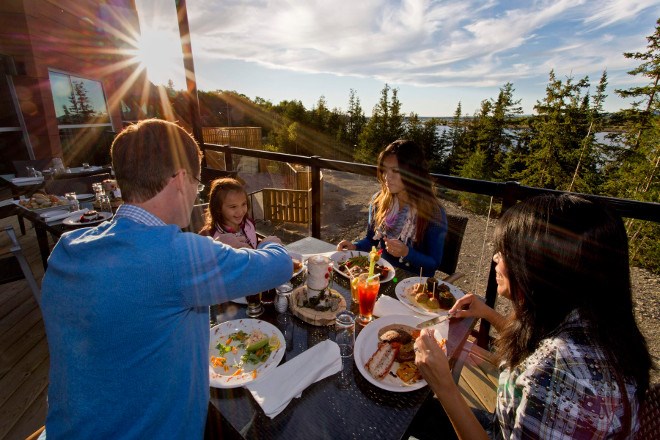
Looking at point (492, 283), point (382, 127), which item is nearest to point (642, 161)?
point (382, 127)

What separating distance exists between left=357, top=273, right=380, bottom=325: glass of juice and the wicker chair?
0.88m

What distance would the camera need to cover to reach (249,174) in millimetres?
14977

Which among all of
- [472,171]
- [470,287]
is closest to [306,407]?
[470,287]

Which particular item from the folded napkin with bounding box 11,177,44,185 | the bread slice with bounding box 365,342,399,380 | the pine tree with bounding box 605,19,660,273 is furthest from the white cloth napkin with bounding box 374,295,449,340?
the pine tree with bounding box 605,19,660,273

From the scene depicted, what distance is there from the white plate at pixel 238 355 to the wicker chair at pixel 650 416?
1.10 metres

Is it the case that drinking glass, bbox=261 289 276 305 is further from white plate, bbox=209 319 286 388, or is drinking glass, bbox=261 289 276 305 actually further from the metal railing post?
the metal railing post

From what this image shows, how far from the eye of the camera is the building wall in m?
6.96

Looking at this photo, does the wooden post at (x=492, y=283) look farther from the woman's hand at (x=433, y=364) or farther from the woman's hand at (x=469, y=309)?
the woman's hand at (x=433, y=364)

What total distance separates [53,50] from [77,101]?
1.42 m

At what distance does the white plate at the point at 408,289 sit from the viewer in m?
1.52

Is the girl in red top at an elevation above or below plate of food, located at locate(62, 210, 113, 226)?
above

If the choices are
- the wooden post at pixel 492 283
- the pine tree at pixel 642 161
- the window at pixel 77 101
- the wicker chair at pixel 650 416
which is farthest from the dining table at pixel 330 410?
the pine tree at pixel 642 161

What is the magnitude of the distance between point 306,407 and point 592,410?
2.54 feet

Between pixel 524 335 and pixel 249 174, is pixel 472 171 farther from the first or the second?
pixel 524 335
